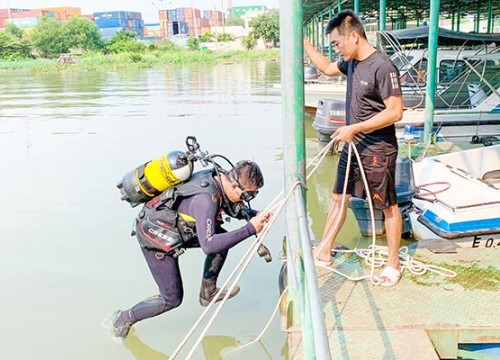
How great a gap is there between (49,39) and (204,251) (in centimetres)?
6899

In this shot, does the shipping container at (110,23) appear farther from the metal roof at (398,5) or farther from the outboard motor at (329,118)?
the outboard motor at (329,118)

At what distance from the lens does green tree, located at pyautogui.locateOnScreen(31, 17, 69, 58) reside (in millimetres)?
65125

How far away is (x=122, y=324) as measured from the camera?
4082 millimetres

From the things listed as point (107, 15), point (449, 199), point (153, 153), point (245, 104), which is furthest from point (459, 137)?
point (107, 15)

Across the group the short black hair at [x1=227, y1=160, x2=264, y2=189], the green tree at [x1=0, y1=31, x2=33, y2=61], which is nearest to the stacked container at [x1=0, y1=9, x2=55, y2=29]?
the green tree at [x1=0, y1=31, x2=33, y2=61]

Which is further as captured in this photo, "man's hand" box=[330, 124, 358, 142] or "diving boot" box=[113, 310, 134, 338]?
"diving boot" box=[113, 310, 134, 338]

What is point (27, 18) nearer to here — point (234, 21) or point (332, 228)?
point (234, 21)

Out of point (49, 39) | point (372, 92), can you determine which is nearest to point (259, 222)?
point (372, 92)

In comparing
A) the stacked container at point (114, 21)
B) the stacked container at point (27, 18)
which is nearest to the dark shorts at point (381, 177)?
the stacked container at point (27, 18)

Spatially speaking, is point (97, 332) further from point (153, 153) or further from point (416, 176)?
point (153, 153)

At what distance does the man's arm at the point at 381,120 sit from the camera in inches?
133

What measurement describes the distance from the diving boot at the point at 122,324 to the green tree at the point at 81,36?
2758 inches

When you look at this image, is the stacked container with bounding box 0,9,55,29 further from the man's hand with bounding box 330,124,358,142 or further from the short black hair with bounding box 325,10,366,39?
the man's hand with bounding box 330,124,358,142

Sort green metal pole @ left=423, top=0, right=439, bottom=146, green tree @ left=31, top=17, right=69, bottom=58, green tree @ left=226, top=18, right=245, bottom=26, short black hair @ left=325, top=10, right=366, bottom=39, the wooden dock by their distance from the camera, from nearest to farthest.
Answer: the wooden dock, short black hair @ left=325, top=10, right=366, bottom=39, green metal pole @ left=423, top=0, right=439, bottom=146, green tree @ left=31, top=17, right=69, bottom=58, green tree @ left=226, top=18, right=245, bottom=26
